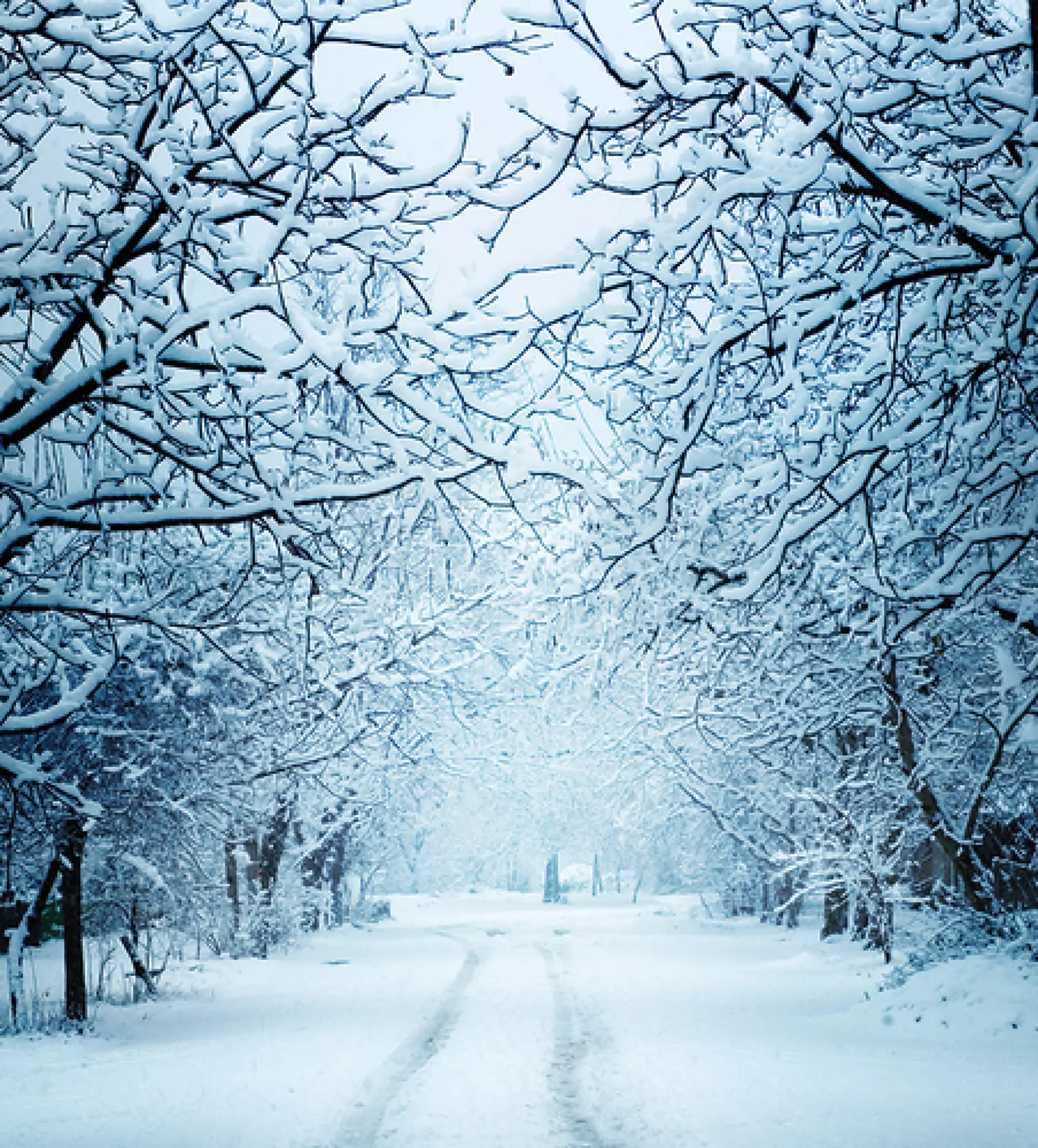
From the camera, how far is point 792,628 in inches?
289

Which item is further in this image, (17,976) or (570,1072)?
(17,976)

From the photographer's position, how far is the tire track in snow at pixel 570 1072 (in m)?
6.70

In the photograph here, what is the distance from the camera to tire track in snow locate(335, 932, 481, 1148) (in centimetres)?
679

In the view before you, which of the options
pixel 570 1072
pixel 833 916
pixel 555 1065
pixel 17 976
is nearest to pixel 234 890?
pixel 17 976

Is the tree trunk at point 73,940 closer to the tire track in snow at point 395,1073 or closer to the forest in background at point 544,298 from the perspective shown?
the tire track in snow at point 395,1073

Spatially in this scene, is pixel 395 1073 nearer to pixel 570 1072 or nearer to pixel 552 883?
pixel 570 1072

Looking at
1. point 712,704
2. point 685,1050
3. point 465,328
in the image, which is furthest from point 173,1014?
point 465,328

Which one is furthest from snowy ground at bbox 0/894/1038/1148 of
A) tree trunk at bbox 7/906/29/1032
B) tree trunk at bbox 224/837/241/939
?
tree trunk at bbox 224/837/241/939

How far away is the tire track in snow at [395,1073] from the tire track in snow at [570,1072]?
127 cm

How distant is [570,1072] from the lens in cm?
884

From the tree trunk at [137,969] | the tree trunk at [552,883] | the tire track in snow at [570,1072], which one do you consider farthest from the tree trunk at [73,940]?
the tree trunk at [552,883]

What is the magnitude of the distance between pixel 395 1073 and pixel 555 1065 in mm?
1481

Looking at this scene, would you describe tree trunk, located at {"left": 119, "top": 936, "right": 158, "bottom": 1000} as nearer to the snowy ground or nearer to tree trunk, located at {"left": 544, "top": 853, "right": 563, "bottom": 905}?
the snowy ground

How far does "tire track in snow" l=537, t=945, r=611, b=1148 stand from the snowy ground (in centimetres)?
3
